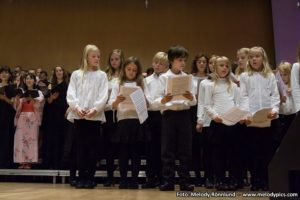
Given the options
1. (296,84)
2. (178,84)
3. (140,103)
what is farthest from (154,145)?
(296,84)

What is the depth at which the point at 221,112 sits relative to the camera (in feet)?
11.0

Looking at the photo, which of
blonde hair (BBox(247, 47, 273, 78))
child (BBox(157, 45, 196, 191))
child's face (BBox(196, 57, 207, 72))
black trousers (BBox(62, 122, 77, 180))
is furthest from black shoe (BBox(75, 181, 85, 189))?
blonde hair (BBox(247, 47, 273, 78))

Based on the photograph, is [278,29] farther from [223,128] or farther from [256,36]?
[223,128]

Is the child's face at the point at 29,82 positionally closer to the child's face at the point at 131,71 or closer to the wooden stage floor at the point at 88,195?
the child's face at the point at 131,71

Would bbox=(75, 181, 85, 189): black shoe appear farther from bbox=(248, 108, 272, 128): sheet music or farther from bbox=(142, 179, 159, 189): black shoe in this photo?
bbox=(248, 108, 272, 128): sheet music

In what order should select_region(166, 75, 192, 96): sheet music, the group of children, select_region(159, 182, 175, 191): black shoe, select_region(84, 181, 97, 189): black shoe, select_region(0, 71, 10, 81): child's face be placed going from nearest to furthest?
select_region(166, 75, 192, 96): sheet music
select_region(159, 182, 175, 191): black shoe
the group of children
select_region(84, 181, 97, 189): black shoe
select_region(0, 71, 10, 81): child's face

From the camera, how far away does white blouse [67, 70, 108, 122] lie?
3426mm

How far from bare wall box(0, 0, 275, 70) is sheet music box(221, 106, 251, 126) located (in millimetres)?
5133

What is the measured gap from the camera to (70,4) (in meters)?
8.34

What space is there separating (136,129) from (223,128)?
768 millimetres

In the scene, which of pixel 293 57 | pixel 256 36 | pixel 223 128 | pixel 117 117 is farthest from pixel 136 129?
pixel 256 36

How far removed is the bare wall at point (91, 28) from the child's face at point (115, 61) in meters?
4.36

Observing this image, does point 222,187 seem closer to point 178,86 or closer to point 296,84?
point 178,86

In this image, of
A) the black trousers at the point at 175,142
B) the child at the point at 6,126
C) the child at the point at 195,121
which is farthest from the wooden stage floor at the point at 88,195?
the child at the point at 6,126
